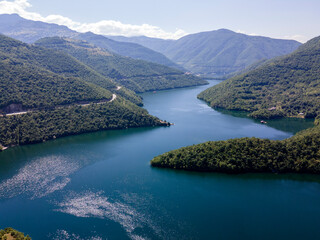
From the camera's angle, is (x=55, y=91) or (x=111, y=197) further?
(x=55, y=91)

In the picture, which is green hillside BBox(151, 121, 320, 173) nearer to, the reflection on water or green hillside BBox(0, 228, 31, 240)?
the reflection on water

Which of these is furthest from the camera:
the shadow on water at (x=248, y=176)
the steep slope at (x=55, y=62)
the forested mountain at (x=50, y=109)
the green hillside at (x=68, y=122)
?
the steep slope at (x=55, y=62)

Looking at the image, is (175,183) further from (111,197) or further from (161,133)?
(161,133)

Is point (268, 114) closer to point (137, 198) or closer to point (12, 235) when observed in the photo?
point (137, 198)

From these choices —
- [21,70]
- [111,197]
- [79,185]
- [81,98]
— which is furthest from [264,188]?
[21,70]

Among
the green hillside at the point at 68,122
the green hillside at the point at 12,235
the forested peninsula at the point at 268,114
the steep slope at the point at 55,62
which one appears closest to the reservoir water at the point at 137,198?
the forested peninsula at the point at 268,114

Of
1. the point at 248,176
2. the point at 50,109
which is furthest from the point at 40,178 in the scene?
the point at 248,176

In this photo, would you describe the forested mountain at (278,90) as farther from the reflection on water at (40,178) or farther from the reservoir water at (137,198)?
the reflection on water at (40,178)

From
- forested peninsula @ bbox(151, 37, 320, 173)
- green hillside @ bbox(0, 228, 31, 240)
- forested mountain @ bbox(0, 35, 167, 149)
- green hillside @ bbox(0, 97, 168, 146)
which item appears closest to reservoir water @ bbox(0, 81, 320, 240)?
forested peninsula @ bbox(151, 37, 320, 173)
